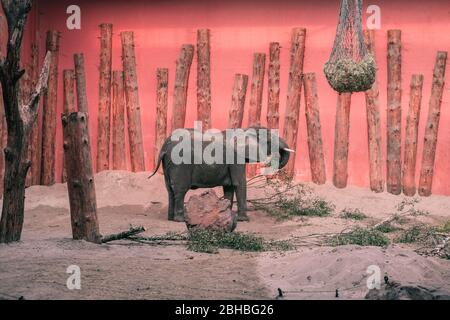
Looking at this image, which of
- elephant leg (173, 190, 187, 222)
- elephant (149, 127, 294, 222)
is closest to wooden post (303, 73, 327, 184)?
elephant (149, 127, 294, 222)

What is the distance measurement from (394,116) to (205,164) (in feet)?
10.9

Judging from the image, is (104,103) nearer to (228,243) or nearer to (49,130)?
(49,130)

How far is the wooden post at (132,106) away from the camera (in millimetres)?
14703

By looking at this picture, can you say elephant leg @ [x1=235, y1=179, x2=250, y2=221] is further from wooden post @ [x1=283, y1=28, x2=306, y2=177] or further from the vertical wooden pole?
the vertical wooden pole

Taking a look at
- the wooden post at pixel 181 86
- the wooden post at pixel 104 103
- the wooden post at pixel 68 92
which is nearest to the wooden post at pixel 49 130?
the wooden post at pixel 68 92

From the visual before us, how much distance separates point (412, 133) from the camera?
1402cm

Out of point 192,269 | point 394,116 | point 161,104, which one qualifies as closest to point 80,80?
point 161,104

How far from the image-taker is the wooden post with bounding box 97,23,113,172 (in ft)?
48.6

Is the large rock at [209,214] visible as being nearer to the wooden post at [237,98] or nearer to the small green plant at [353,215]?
the small green plant at [353,215]

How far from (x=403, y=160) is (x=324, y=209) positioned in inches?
79.1
